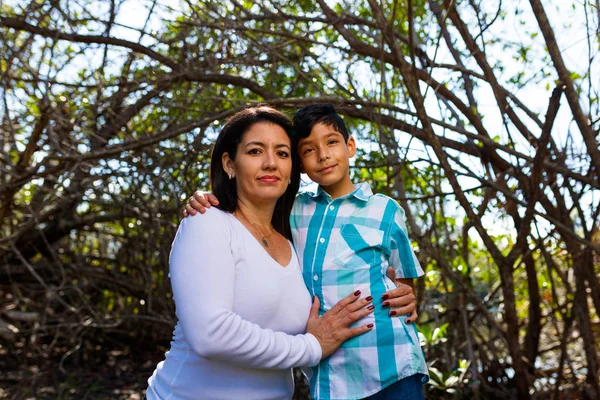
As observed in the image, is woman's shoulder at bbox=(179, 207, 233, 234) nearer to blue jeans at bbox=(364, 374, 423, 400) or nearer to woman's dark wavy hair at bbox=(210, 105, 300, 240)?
woman's dark wavy hair at bbox=(210, 105, 300, 240)

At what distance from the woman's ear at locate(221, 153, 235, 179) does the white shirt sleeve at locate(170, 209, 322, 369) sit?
12.0 inches

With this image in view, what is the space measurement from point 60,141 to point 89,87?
48 cm

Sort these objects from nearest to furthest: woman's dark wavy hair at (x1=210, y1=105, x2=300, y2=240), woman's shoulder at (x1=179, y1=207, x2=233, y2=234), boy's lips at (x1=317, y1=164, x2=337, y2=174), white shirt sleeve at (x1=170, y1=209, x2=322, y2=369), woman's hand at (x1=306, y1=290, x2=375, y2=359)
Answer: white shirt sleeve at (x1=170, y1=209, x2=322, y2=369) → woman's shoulder at (x1=179, y1=207, x2=233, y2=234) → woman's hand at (x1=306, y1=290, x2=375, y2=359) → woman's dark wavy hair at (x1=210, y1=105, x2=300, y2=240) → boy's lips at (x1=317, y1=164, x2=337, y2=174)

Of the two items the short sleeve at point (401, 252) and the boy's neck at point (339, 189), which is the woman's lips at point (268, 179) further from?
the short sleeve at point (401, 252)

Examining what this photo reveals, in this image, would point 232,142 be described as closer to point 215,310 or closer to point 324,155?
point 324,155

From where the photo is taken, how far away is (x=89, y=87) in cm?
505

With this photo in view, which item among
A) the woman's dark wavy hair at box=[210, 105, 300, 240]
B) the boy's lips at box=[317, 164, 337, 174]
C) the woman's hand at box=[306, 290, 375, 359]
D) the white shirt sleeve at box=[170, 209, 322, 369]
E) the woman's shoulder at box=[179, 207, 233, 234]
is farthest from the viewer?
the boy's lips at box=[317, 164, 337, 174]

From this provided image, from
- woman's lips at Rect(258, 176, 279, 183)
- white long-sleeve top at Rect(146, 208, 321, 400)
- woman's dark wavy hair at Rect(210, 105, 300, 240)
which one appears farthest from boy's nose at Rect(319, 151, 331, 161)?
white long-sleeve top at Rect(146, 208, 321, 400)

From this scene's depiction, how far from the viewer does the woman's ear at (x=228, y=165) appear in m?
2.30

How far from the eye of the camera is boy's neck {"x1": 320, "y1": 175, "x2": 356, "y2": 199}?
2.44 m

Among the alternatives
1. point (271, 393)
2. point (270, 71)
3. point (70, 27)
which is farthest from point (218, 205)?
point (70, 27)

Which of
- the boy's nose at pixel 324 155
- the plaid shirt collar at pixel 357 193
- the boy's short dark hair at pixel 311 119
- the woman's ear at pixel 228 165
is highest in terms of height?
the boy's short dark hair at pixel 311 119

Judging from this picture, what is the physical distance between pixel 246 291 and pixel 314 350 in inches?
11.2

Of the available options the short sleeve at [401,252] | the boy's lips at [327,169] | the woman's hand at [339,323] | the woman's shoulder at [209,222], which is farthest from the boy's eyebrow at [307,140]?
the woman's hand at [339,323]
